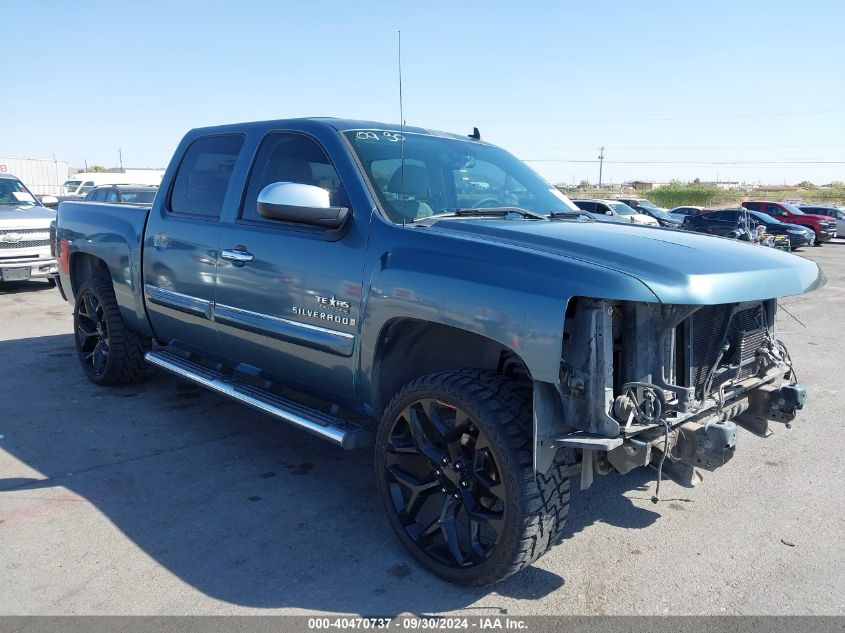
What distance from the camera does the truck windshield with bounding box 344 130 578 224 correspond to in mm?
3771

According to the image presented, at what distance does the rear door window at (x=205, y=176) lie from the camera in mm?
4648

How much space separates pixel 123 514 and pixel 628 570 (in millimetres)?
2565

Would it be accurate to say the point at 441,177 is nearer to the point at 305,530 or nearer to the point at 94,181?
the point at 305,530

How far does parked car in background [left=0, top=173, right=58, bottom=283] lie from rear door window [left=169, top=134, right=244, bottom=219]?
22.8 feet

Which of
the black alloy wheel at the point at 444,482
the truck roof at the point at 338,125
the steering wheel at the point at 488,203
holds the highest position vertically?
the truck roof at the point at 338,125

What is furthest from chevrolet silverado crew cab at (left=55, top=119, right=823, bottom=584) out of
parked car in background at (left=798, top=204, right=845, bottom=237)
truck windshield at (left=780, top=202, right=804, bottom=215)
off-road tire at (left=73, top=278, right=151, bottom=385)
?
parked car in background at (left=798, top=204, right=845, bottom=237)

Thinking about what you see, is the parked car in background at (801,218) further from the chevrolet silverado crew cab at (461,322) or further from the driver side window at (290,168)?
the driver side window at (290,168)

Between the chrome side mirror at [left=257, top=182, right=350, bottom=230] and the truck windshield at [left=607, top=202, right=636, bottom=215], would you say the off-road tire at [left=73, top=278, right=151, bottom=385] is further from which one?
the truck windshield at [left=607, top=202, right=636, bottom=215]

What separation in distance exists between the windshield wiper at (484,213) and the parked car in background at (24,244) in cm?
911

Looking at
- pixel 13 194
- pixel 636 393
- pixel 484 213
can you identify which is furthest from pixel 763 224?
pixel 636 393

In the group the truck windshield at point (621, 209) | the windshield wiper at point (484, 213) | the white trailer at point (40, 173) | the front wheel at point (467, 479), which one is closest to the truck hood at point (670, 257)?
the windshield wiper at point (484, 213)

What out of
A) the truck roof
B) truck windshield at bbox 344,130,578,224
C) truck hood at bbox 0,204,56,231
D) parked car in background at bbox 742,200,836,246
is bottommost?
parked car in background at bbox 742,200,836,246

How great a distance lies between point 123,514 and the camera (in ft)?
12.5

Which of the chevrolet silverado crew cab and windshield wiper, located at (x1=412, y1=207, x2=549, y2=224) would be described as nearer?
the chevrolet silverado crew cab
